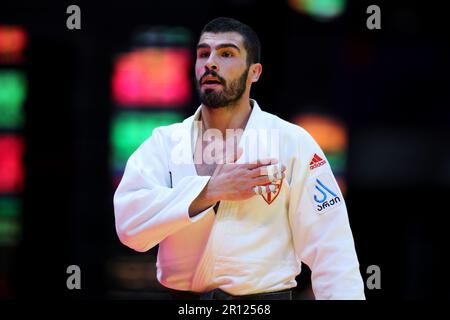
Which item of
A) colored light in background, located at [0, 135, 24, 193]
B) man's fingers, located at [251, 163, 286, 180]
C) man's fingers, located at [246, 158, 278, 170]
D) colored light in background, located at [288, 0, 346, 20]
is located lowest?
colored light in background, located at [0, 135, 24, 193]

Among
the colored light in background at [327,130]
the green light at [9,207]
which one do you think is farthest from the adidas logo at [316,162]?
the green light at [9,207]

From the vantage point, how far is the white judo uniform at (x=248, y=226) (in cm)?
504

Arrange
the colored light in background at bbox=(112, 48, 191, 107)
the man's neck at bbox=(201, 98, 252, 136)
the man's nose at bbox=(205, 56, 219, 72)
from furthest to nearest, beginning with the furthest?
1. the colored light in background at bbox=(112, 48, 191, 107)
2. the man's neck at bbox=(201, 98, 252, 136)
3. the man's nose at bbox=(205, 56, 219, 72)

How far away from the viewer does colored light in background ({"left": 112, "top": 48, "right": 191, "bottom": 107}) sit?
35.0ft

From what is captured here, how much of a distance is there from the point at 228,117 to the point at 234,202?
1.64 feet

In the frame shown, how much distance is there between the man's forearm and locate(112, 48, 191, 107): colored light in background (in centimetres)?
572

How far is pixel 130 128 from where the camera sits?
10.7m

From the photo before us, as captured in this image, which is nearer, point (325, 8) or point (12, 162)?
point (12, 162)

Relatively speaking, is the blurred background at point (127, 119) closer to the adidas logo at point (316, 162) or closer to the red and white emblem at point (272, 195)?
Answer: the adidas logo at point (316, 162)

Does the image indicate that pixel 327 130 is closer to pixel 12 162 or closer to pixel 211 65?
pixel 12 162

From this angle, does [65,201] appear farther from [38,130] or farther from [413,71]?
[413,71]

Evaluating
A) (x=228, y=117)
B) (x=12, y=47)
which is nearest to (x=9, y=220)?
(x=12, y=47)

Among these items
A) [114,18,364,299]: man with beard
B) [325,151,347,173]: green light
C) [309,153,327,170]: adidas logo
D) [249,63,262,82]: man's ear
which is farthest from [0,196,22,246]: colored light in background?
[309,153,327,170]: adidas logo

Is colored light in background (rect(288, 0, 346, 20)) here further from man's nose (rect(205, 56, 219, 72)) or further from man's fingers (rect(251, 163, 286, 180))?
man's fingers (rect(251, 163, 286, 180))
